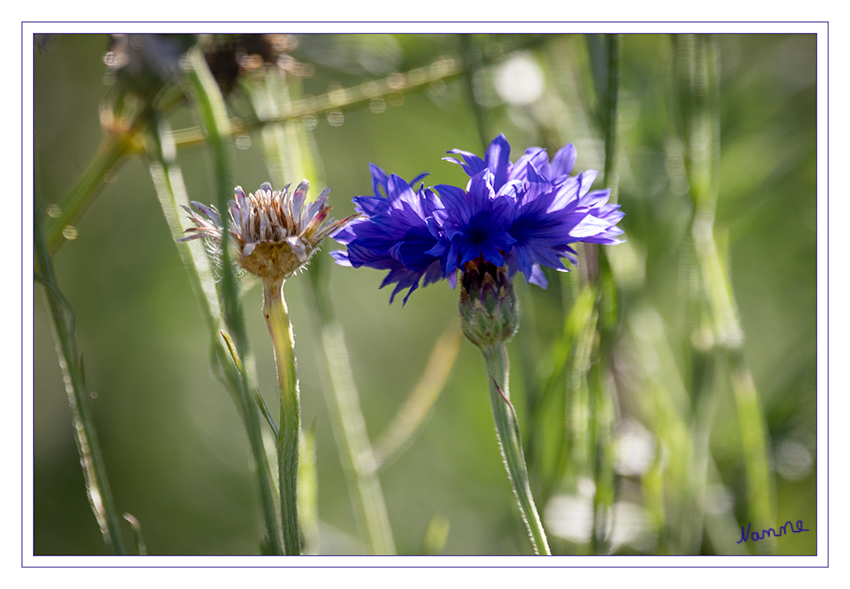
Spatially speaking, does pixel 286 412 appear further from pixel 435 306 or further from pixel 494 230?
pixel 435 306

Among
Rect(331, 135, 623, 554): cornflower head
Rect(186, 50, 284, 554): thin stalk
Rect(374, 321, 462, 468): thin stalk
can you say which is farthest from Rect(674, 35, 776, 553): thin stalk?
Rect(186, 50, 284, 554): thin stalk

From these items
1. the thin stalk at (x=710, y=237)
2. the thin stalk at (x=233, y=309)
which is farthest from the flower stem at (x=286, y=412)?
the thin stalk at (x=710, y=237)

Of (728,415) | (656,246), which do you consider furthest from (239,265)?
(728,415)

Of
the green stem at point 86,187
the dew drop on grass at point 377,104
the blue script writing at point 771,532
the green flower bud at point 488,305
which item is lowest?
the blue script writing at point 771,532

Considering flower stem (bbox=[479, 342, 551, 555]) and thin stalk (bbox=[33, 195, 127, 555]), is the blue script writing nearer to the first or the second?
flower stem (bbox=[479, 342, 551, 555])

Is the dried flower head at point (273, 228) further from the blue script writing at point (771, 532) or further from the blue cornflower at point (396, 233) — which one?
the blue script writing at point (771, 532)

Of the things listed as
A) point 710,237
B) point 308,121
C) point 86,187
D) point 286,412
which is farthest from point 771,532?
point 86,187
